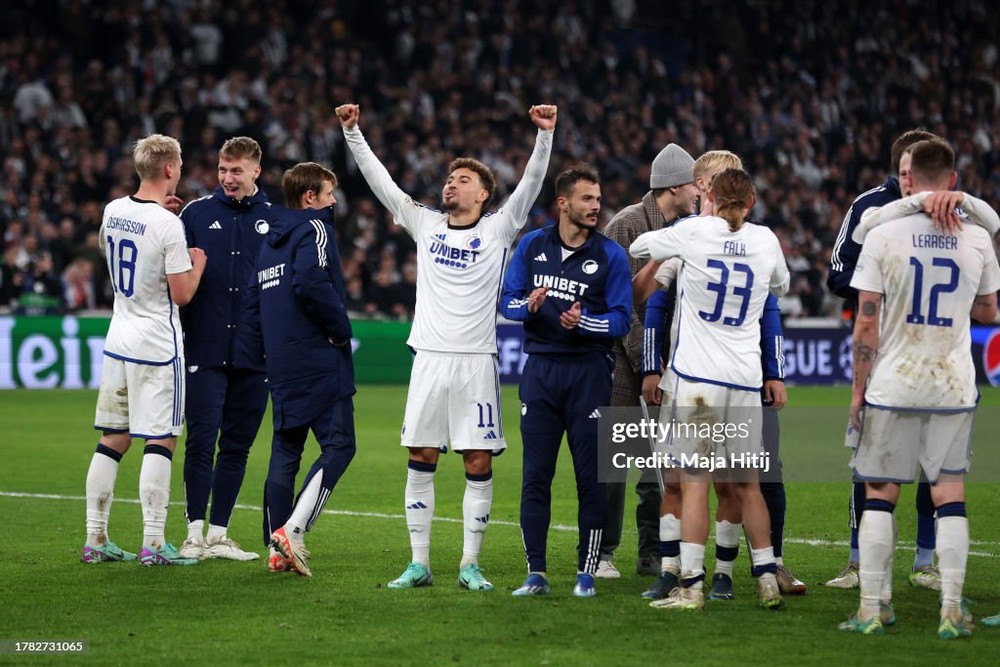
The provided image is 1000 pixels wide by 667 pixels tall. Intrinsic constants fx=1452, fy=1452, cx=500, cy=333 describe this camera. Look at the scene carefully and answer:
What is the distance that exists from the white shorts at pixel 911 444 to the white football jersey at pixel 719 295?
68 centimetres

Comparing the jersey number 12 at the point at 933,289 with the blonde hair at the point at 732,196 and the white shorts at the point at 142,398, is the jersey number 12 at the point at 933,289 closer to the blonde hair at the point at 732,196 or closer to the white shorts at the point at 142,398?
the blonde hair at the point at 732,196

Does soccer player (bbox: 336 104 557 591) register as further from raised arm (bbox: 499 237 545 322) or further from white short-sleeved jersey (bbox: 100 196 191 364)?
white short-sleeved jersey (bbox: 100 196 191 364)

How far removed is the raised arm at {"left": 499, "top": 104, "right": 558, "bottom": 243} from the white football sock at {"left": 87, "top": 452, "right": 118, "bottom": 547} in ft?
8.78

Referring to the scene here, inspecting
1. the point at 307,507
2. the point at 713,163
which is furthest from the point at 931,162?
the point at 307,507

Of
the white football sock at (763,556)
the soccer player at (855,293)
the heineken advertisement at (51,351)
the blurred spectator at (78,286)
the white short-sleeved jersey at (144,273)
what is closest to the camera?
the white football sock at (763,556)

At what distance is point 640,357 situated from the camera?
7914 mm

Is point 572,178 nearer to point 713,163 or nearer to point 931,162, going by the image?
point 713,163

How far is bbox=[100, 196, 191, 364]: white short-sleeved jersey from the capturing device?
7918 mm

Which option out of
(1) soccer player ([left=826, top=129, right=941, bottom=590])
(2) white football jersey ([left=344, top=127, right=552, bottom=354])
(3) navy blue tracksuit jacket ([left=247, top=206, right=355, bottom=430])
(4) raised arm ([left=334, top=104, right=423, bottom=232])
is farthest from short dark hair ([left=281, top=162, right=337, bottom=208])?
(1) soccer player ([left=826, top=129, right=941, bottom=590])

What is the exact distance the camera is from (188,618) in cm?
654

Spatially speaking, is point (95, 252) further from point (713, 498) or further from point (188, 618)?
point (188, 618)

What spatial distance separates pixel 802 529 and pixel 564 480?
3024mm

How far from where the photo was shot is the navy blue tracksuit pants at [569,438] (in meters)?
7.06

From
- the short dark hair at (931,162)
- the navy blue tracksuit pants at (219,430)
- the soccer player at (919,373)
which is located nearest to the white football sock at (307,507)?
the navy blue tracksuit pants at (219,430)
